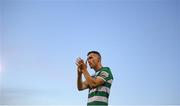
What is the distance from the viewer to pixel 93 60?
6.69 metres

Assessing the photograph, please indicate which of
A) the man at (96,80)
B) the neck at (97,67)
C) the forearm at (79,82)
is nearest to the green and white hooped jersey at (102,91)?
the man at (96,80)

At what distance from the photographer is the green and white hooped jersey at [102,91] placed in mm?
6318

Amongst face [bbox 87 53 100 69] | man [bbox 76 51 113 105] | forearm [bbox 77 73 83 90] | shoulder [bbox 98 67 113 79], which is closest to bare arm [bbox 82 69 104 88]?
man [bbox 76 51 113 105]

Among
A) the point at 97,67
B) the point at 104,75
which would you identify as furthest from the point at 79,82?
the point at 104,75

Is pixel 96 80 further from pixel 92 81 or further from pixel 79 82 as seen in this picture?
pixel 79 82

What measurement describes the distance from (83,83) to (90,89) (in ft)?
1.10

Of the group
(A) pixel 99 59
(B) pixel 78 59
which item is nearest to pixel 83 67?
(B) pixel 78 59

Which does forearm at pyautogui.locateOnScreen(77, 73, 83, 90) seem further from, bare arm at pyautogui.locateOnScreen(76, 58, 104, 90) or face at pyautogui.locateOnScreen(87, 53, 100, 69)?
face at pyautogui.locateOnScreen(87, 53, 100, 69)

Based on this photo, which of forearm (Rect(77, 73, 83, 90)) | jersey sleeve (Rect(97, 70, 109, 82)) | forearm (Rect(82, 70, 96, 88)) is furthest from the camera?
forearm (Rect(77, 73, 83, 90))

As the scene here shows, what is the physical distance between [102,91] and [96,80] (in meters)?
0.24

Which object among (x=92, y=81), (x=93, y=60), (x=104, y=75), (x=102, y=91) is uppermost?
(x=93, y=60)

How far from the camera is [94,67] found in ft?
22.1

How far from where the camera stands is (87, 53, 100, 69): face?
6.68 metres

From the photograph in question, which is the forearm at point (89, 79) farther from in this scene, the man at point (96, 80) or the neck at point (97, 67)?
the neck at point (97, 67)
